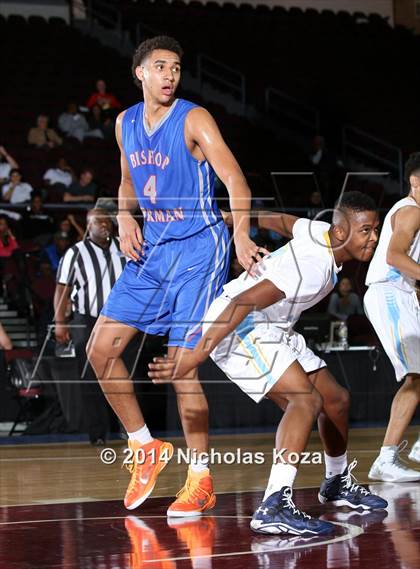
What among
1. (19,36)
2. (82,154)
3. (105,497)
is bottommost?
(105,497)

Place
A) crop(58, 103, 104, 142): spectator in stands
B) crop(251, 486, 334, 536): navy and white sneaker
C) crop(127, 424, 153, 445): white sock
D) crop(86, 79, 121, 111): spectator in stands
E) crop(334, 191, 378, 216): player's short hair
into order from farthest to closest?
1. crop(86, 79, 121, 111): spectator in stands
2. crop(58, 103, 104, 142): spectator in stands
3. crop(127, 424, 153, 445): white sock
4. crop(334, 191, 378, 216): player's short hair
5. crop(251, 486, 334, 536): navy and white sneaker

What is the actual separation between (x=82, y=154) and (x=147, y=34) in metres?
4.12

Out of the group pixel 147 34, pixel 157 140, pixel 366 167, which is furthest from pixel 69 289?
pixel 147 34

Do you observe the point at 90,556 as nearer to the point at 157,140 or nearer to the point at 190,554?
the point at 190,554

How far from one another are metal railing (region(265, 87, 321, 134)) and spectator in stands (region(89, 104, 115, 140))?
2642mm

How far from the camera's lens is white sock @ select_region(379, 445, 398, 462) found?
570cm

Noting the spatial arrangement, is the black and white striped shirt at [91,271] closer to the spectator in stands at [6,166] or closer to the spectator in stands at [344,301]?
the spectator in stands at [344,301]

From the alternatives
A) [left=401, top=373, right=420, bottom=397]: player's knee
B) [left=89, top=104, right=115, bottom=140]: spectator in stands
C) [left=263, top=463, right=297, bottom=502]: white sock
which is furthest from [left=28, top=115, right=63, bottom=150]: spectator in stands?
[left=263, top=463, right=297, bottom=502]: white sock

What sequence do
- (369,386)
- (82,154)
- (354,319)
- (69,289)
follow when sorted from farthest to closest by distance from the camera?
1. (82,154)
2. (354,319)
3. (369,386)
4. (69,289)

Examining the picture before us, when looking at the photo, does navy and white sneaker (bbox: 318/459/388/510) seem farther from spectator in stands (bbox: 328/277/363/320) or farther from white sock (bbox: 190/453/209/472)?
spectator in stands (bbox: 328/277/363/320)

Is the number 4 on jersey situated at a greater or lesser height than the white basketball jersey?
greater

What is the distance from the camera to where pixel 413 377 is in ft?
19.2

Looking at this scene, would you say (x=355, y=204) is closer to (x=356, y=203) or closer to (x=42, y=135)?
(x=356, y=203)

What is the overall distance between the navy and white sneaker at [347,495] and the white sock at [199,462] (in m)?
0.55
